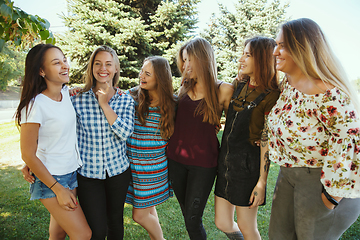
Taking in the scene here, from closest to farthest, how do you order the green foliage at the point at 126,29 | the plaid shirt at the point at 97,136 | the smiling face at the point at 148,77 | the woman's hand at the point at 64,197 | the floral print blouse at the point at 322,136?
the floral print blouse at the point at 322,136 → the woman's hand at the point at 64,197 → the plaid shirt at the point at 97,136 → the smiling face at the point at 148,77 → the green foliage at the point at 126,29

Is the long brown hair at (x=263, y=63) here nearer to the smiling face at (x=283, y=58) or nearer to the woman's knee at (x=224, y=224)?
the smiling face at (x=283, y=58)

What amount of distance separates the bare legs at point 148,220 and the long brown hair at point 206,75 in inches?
47.8

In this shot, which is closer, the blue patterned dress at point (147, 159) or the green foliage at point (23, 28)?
the green foliage at point (23, 28)

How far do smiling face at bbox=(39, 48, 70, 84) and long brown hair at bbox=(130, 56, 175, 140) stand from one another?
784 millimetres

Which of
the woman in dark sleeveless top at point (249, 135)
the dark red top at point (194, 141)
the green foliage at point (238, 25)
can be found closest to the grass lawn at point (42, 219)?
the woman in dark sleeveless top at point (249, 135)

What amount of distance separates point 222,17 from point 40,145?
15.0 meters

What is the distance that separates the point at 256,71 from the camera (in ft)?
6.61

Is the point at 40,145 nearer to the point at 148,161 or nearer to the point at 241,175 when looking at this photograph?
the point at 148,161

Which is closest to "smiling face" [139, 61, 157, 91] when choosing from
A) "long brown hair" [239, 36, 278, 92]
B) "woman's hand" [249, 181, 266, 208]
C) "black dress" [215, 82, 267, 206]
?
"black dress" [215, 82, 267, 206]

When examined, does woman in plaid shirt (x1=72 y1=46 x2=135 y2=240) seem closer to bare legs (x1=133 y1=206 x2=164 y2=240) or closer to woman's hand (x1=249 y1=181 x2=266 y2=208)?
bare legs (x1=133 y1=206 x2=164 y2=240)

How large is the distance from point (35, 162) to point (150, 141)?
1.04 metres

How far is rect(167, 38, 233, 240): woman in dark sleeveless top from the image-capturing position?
2.21 meters

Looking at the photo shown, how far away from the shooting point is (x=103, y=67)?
2.20m

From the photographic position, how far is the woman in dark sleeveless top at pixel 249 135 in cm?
196
